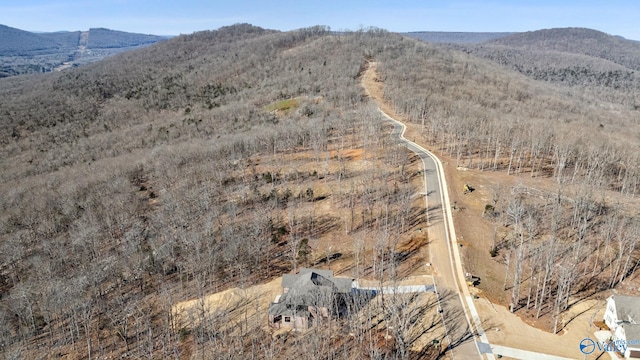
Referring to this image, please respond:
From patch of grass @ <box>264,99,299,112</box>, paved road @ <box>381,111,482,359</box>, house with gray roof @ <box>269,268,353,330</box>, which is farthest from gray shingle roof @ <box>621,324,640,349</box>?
patch of grass @ <box>264,99,299,112</box>

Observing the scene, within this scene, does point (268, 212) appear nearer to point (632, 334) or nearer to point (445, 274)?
point (445, 274)

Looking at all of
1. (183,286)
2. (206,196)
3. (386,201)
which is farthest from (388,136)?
(183,286)

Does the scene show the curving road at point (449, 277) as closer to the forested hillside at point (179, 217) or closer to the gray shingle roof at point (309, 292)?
the forested hillside at point (179, 217)

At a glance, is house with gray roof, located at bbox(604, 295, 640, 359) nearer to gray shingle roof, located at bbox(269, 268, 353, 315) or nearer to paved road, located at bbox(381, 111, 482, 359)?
paved road, located at bbox(381, 111, 482, 359)

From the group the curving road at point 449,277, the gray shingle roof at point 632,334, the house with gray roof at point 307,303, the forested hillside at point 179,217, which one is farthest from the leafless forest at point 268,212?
the gray shingle roof at point 632,334

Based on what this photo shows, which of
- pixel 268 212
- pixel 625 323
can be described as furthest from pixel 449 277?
pixel 268 212
